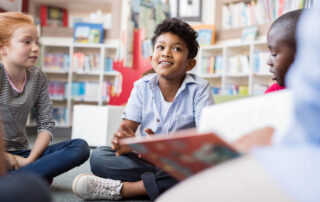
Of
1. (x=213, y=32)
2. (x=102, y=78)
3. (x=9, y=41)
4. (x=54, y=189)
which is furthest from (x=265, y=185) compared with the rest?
(x=102, y=78)

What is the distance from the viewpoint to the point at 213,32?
4.38m

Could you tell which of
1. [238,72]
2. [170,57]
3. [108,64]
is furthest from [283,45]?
[108,64]

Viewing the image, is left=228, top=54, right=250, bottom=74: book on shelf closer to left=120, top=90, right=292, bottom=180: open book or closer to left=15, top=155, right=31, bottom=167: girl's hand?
left=15, top=155, right=31, bottom=167: girl's hand

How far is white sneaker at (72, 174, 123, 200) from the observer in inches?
47.9

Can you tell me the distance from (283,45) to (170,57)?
0.45m

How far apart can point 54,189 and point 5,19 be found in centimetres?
69

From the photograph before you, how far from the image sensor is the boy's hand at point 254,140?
52 centimetres

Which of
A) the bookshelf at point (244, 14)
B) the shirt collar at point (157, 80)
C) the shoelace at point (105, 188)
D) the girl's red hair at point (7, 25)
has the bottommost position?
the shoelace at point (105, 188)

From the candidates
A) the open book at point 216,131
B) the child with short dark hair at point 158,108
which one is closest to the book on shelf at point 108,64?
the child with short dark hair at point 158,108

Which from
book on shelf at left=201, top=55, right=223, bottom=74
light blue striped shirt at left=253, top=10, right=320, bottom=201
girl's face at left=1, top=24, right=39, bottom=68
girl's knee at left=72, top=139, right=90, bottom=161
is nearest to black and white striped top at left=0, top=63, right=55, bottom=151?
girl's face at left=1, top=24, right=39, bottom=68

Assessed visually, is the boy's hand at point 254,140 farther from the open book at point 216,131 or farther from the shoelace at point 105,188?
the shoelace at point 105,188

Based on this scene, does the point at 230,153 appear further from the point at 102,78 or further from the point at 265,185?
the point at 102,78

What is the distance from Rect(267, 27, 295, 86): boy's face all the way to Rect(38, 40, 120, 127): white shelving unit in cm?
364

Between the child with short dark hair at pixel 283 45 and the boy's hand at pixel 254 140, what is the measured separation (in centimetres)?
68
